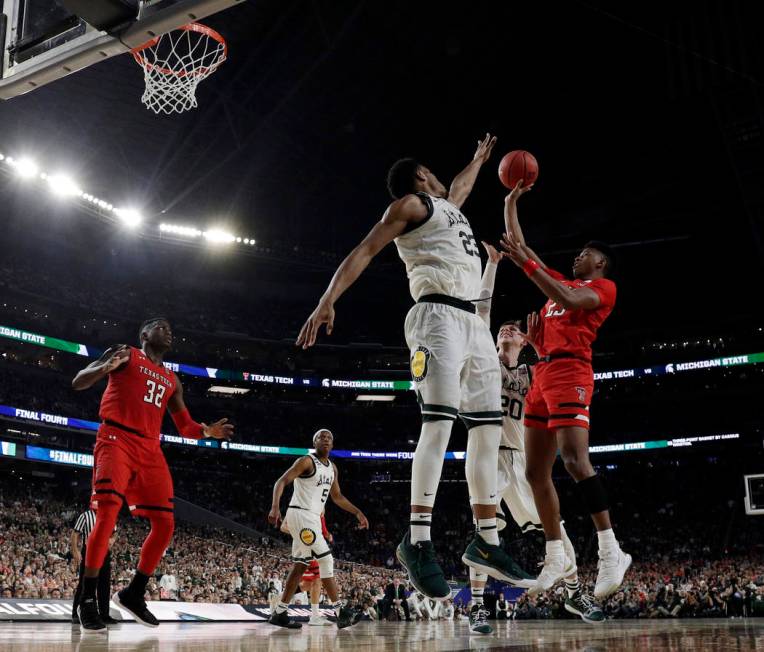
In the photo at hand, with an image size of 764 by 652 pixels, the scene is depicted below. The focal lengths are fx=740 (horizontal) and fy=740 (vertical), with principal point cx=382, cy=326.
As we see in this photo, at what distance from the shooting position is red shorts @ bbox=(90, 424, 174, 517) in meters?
5.79

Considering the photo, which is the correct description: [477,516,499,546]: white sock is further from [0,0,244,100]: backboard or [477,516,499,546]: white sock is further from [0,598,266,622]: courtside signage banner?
[0,598,266,622]: courtside signage banner

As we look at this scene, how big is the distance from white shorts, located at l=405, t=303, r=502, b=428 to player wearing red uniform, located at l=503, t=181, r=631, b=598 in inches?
31.2

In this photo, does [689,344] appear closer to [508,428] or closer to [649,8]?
[649,8]

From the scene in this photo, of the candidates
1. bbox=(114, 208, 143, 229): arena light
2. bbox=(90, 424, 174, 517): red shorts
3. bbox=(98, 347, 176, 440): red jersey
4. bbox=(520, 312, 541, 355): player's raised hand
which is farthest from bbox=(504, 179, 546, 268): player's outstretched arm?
bbox=(114, 208, 143, 229): arena light

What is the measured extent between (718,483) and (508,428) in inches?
1123

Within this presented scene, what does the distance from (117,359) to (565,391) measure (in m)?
3.59

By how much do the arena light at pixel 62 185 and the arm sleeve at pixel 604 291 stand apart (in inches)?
1032

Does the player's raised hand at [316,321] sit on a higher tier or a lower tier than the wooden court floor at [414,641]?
higher

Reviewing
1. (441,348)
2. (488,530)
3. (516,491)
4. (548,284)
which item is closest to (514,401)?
(516,491)

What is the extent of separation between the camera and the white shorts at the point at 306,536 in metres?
9.41

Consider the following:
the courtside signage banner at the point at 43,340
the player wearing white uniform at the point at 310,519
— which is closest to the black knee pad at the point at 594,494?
the player wearing white uniform at the point at 310,519

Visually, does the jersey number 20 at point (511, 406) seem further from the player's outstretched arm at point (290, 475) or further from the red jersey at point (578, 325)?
Answer: the player's outstretched arm at point (290, 475)

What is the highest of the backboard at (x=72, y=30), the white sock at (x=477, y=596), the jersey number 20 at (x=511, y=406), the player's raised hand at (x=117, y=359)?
the backboard at (x=72, y=30)

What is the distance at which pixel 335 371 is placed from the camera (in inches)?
1435
